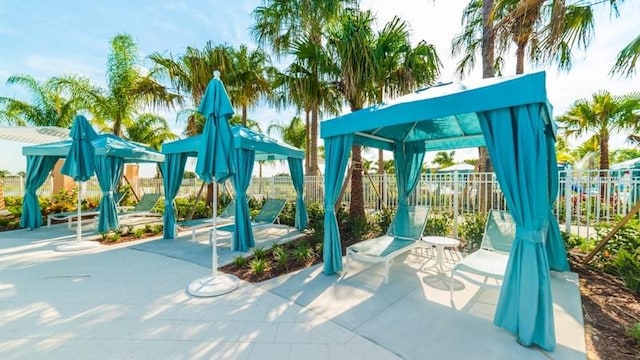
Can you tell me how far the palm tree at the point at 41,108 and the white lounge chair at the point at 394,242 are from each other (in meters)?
18.0

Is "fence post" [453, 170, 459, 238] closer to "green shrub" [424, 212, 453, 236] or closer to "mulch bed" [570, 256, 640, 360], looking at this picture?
"green shrub" [424, 212, 453, 236]

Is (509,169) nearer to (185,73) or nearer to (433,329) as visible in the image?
(433,329)

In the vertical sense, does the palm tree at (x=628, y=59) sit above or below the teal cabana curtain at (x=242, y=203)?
above


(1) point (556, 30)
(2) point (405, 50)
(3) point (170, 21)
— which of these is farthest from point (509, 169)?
(3) point (170, 21)

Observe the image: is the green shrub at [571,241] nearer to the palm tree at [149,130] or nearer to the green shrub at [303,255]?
the green shrub at [303,255]

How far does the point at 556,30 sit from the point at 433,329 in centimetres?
451

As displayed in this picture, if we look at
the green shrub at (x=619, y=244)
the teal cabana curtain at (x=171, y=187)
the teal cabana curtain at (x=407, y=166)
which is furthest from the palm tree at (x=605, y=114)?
the teal cabana curtain at (x=171, y=187)

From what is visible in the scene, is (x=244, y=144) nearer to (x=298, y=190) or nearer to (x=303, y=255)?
(x=298, y=190)

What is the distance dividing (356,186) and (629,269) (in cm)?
514

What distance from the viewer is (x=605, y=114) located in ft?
36.3

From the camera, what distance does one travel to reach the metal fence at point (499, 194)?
5926 mm

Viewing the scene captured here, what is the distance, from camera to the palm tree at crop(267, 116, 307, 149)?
20.0 m

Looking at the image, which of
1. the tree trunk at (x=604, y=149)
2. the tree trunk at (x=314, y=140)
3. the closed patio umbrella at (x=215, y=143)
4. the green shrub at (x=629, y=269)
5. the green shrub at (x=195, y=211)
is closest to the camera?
the green shrub at (x=629, y=269)

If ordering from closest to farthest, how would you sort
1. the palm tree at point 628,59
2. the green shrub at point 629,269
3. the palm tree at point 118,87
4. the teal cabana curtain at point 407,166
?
the palm tree at point 628,59 < the green shrub at point 629,269 < the teal cabana curtain at point 407,166 < the palm tree at point 118,87
